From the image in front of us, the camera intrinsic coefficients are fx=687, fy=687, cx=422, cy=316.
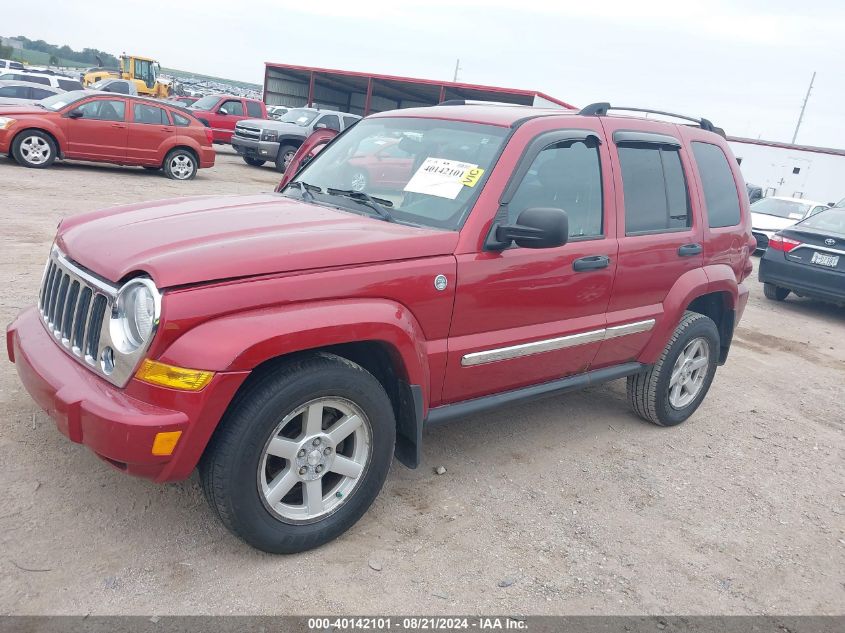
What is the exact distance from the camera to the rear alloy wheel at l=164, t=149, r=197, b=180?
46.5 ft

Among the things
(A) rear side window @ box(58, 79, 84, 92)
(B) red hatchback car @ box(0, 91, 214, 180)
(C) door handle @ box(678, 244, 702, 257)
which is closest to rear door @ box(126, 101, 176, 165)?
(B) red hatchback car @ box(0, 91, 214, 180)

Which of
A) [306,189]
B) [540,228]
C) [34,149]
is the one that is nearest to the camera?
[540,228]

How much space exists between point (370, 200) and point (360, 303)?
90 cm

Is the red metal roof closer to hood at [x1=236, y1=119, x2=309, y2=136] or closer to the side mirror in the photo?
hood at [x1=236, y1=119, x2=309, y2=136]

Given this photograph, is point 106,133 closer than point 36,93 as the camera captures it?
Yes

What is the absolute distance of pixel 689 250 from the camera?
4.42 metres

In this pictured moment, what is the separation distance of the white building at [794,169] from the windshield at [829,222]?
2131 cm

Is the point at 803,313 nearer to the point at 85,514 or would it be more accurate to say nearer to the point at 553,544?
the point at 553,544

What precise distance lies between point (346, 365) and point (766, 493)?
2.79 m

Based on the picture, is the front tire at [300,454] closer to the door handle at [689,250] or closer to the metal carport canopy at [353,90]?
the door handle at [689,250]

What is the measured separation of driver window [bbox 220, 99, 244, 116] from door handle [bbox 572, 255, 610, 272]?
62.9 ft

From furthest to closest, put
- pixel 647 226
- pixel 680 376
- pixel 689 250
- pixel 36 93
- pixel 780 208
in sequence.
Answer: pixel 36 93, pixel 780 208, pixel 680 376, pixel 689 250, pixel 647 226

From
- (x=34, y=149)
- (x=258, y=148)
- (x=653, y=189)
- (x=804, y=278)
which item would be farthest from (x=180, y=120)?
(x=653, y=189)

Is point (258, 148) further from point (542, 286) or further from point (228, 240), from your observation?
point (228, 240)
